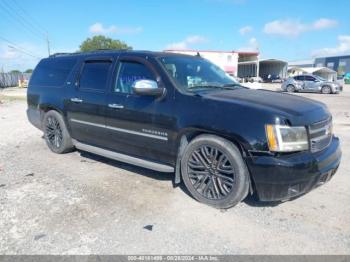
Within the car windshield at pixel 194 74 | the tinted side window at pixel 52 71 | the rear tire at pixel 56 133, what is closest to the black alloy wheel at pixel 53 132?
the rear tire at pixel 56 133

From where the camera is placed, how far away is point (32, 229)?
3166 millimetres

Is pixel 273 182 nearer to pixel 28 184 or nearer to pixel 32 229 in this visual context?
pixel 32 229

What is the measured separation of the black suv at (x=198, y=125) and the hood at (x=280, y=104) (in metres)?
0.01

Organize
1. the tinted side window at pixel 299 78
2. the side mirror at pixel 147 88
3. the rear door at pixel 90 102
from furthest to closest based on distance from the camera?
the tinted side window at pixel 299 78 → the rear door at pixel 90 102 → the side mirror at pixel 147 88

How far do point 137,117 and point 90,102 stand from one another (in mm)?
1086

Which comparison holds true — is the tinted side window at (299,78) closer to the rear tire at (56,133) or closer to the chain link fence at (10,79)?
the rear tire at (56,133)

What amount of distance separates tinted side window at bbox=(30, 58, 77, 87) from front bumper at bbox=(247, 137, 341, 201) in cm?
377

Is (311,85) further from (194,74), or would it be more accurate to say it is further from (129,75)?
(129,75)

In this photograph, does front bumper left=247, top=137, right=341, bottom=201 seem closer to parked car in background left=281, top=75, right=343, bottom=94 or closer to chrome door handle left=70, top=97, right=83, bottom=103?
chrome door handle left=70, top=97, right=83, bottom=103

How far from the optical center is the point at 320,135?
11.3ft

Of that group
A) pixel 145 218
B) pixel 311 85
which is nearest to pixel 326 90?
pixel 311 85

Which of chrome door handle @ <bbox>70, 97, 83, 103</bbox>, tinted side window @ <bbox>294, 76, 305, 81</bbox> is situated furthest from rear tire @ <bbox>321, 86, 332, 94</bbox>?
chrome door handle @ <bbox>70, 97, 83, 103</bbox>

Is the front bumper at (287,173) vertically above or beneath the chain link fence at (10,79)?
beneath

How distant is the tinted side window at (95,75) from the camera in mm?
4652
